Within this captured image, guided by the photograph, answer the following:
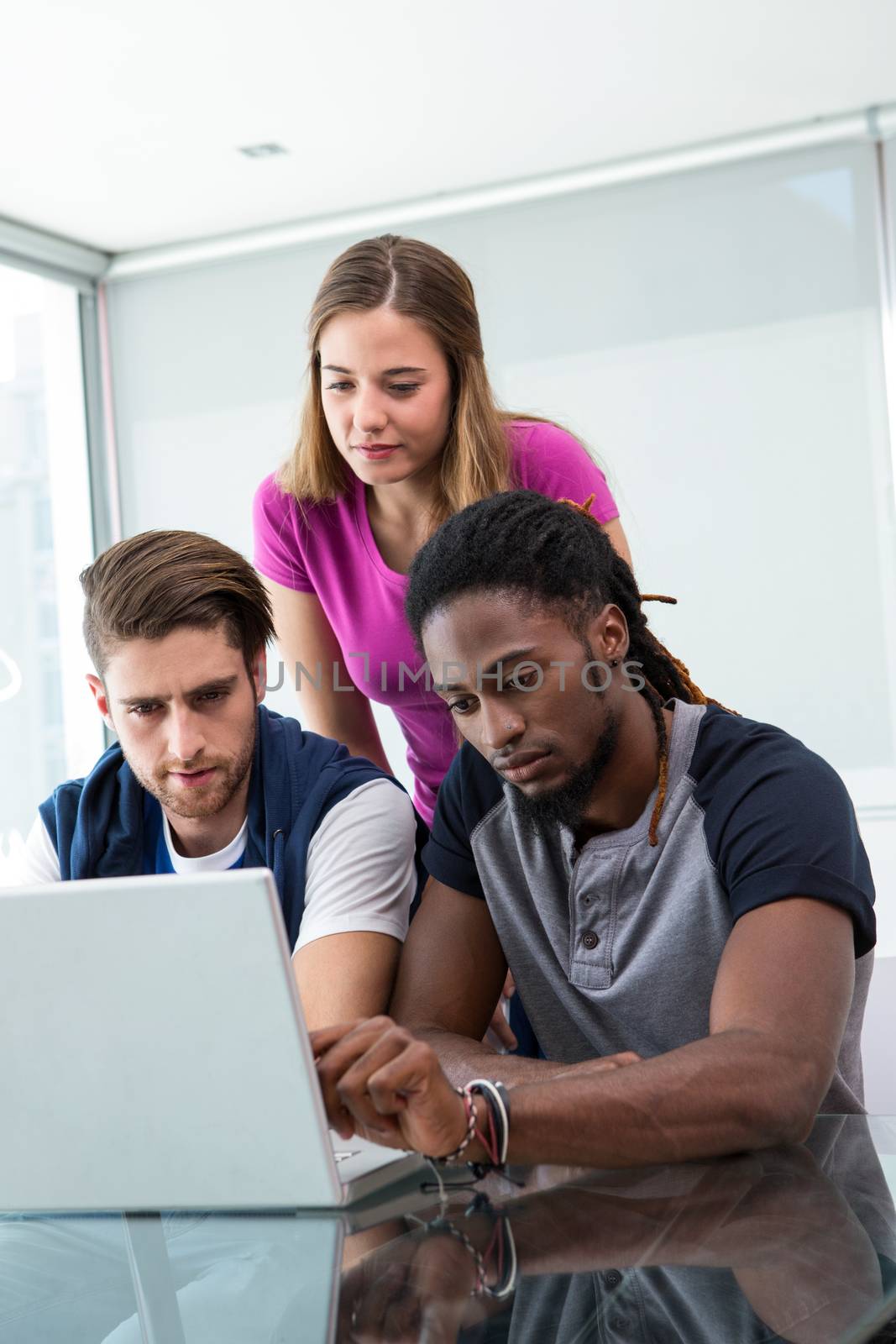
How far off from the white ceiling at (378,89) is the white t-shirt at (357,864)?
2.31 m

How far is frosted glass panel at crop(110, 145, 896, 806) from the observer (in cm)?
416

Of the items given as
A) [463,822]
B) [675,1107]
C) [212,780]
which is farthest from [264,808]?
[675,1107]

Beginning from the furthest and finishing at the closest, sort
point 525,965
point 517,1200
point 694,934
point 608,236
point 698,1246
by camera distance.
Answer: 1. point 608,236
2. point 525,965
3. point 694,934
4. point 517,1200
5. point 698,1246

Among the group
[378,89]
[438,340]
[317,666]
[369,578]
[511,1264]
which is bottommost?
[511,1264]

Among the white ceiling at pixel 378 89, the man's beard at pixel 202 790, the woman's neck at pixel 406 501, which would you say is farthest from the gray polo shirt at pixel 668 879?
the white ceiling at pixel 378 89

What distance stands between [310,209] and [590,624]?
3.54m

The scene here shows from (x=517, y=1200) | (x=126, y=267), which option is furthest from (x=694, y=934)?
(x=126, y=267)

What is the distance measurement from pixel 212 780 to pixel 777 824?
0.74 m

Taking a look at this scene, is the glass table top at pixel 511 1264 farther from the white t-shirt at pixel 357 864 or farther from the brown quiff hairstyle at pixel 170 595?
the brown quiff hairstyle at pixel 170 595

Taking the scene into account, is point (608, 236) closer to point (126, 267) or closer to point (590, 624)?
point (126, 267)

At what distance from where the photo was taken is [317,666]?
2291 millimetres

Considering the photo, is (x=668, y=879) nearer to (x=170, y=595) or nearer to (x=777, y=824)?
(x=777, y=824)

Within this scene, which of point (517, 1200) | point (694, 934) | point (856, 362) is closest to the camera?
point (517, 1200)

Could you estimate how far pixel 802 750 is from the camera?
151 centimetres
